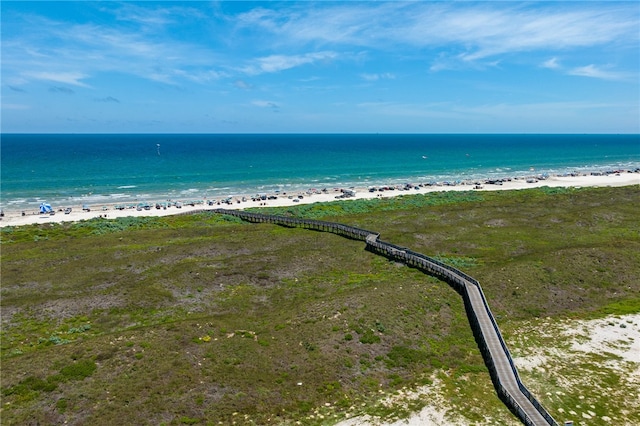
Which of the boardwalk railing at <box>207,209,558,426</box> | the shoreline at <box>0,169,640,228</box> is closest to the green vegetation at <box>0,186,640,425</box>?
the boardwalk railing at <box>207,209,558,426</box>

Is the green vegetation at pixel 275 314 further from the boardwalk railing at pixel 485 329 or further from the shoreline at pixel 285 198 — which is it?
the shoreline at pixel 285 198

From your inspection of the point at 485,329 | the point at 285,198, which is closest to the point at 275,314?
the point at 485,329

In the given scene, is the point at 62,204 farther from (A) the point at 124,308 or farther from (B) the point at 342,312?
(B) the point at 342,312

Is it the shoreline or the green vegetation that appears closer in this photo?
the green vegetation

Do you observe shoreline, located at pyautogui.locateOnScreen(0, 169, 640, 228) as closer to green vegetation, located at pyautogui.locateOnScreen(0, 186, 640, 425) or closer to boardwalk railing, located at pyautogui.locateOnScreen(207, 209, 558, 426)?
green vegetation, located at pyautogui.locateOnScreen(0, 186, 640, 425)

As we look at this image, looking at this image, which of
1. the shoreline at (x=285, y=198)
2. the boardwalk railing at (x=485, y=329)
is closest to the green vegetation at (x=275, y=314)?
the boardwalk railing at (x=485, y=329)

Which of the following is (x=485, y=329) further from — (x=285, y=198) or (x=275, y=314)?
(x=285, y=198)
